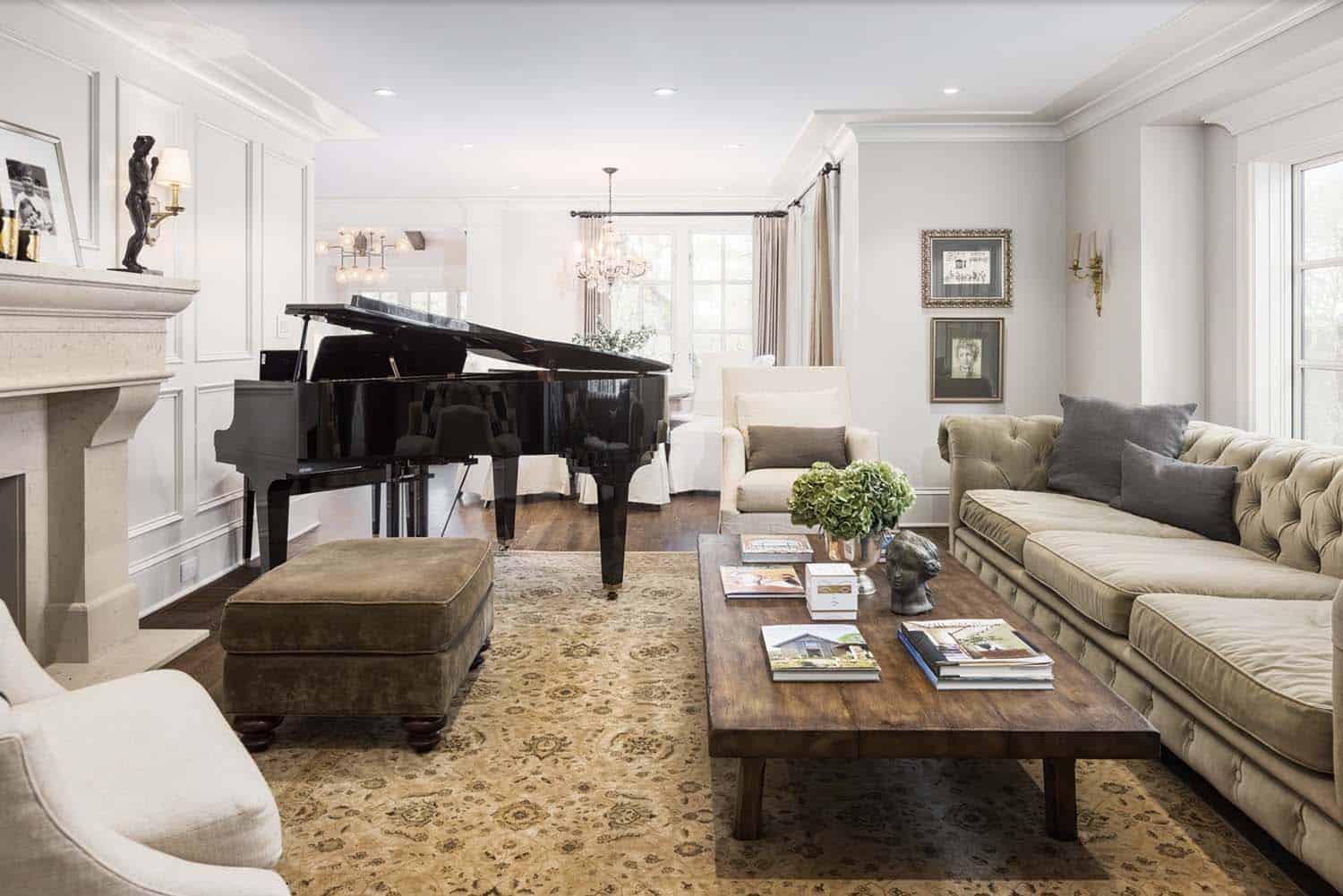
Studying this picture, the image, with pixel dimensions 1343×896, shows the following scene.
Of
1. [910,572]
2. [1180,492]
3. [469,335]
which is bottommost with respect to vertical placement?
[910,572]

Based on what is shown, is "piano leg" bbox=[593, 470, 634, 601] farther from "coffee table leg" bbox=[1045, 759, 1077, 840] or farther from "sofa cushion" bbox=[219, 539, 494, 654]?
"coffee table leg" bbox=[1045, 759, 1077, 840]

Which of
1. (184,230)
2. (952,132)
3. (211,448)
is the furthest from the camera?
(952,132)

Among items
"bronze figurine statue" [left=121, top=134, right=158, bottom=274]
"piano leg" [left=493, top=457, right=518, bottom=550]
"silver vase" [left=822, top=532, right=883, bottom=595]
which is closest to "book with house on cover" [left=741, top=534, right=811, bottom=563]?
"silver vase" [left=822, top=532, right=883, bottom=595]

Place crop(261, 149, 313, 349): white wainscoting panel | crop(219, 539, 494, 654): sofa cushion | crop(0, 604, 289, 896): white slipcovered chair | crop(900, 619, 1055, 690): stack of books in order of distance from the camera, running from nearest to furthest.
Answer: crop(0, 604, 289, 896): white slipcovered chair, crop(900, 619, 1055, 690): stack of books, crop(219, 539, 494, 654): sofa cushion, crop(261, 149, 313, 349): white wainscoting panel

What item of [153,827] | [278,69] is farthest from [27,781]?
[278,69]

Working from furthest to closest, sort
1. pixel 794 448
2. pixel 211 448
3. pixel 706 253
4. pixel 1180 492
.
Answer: pixel 706 253, pixel 794 448, pixel 211 448, pixel 1180 492

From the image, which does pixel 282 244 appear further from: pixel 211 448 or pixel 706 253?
pixel 706 253

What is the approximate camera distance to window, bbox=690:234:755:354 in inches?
379

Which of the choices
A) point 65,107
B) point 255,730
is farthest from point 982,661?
point 65,107

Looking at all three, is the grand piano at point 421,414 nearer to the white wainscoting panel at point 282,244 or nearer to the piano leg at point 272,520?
the piano leg at point 272,520

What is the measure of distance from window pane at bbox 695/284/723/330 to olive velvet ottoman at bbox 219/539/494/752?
287 inches

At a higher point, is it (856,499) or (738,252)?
(738,252)

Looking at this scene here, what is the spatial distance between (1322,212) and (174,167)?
198 inches

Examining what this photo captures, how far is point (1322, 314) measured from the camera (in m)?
4.28
